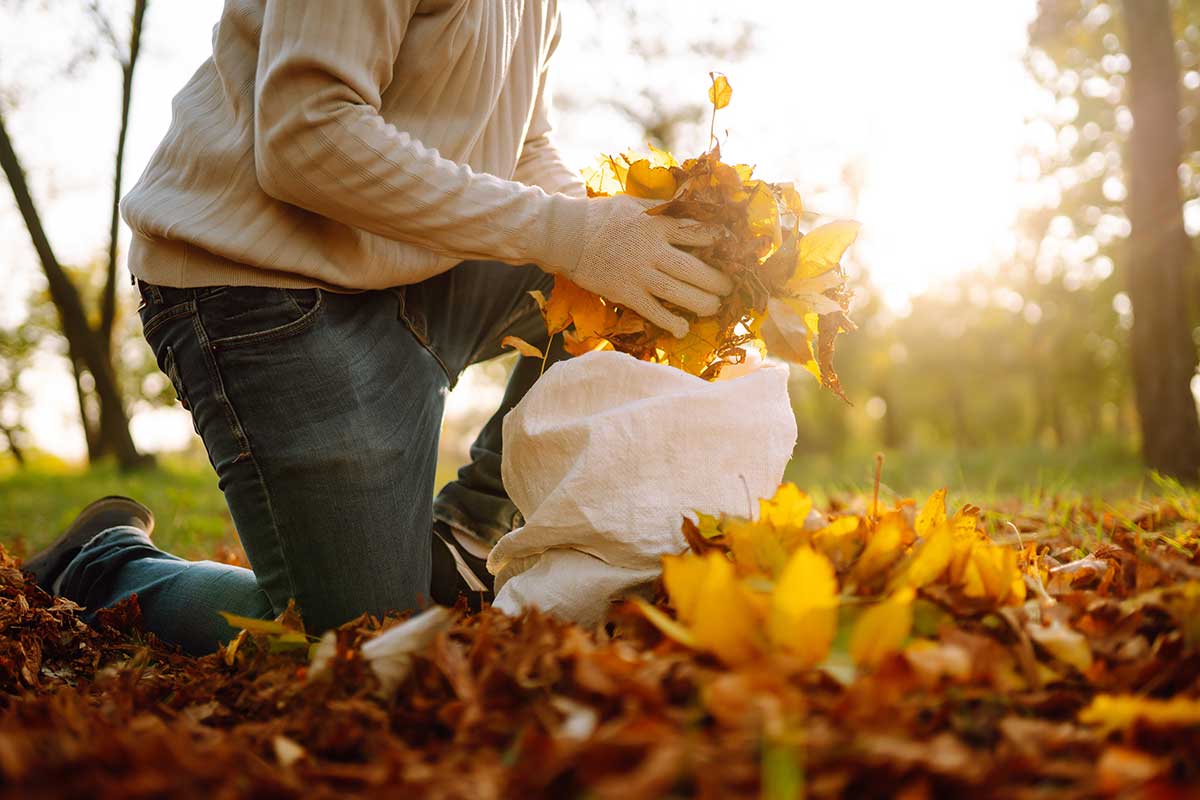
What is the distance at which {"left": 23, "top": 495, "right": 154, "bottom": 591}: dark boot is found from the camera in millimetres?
2310

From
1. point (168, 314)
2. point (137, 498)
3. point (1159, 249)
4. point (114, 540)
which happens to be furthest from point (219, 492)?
point (1159, 249)

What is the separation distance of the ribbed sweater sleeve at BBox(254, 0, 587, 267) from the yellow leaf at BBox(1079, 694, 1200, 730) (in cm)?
119

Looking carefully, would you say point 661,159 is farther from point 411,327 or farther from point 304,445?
point 304,445

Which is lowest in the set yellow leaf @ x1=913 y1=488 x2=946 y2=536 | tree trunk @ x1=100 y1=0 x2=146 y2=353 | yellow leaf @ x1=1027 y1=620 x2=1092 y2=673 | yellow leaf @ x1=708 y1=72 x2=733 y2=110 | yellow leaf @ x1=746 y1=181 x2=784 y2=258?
yellow leaf @ x1=1027 y1=620 x2=1092 y2=673

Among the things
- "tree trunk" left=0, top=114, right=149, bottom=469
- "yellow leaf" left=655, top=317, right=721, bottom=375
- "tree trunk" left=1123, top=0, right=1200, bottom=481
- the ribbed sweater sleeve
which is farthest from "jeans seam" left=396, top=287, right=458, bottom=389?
"tree trunk" left=0, top=114, right=149, bottom=469

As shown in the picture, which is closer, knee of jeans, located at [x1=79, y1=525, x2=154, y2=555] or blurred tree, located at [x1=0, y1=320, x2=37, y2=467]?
knee of jeans, located at [x1=79, y1=525, x2=154, y2=555]

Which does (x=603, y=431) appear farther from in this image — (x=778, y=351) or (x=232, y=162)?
(x=232, y=162)

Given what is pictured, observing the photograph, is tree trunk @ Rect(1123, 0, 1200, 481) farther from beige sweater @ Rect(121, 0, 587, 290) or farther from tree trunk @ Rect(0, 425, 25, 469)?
tree trunk @ Rect(0, 425, 25, 469)

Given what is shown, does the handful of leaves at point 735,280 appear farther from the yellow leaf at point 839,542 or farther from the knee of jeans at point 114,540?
the knee of jeans at point 114,540

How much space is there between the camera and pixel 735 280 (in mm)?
1729

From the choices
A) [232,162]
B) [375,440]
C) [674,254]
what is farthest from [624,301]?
[232,162]

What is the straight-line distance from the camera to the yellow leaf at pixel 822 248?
1731 millimetres

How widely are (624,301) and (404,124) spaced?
2.16 ft

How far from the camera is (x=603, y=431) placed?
1.59 m
